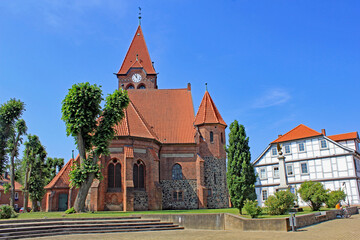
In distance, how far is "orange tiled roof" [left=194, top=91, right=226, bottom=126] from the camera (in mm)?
37125

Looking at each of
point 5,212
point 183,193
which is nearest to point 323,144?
point 183,193

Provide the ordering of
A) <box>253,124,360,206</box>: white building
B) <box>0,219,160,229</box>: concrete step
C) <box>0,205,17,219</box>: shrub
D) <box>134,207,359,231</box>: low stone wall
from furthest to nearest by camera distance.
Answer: <box>253,124,360,206</box>: white building → <box>0,205,17,219</box>: shrub → <box>134,207,359,231</box>: low stone wall → <box>0,219,160,229</box>: concrete step

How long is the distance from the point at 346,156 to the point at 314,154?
10.7 feet

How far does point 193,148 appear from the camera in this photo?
36000mm

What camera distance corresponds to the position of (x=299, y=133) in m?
37.3

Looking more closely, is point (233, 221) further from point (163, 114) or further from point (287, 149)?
point (163, 114)

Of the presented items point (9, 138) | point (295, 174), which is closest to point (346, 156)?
point (295, 174)

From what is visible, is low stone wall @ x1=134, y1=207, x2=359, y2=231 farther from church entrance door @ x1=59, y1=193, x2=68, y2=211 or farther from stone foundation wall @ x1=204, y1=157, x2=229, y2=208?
church entrance door @ x1=59, y1=193, x2=68, y2=211

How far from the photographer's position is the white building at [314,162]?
33.1 metres

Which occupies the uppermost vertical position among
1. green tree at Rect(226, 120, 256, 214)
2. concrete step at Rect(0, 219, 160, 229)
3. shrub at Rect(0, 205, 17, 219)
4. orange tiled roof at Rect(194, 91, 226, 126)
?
orange tiled roof at Rect(194, 91, 226, 126)

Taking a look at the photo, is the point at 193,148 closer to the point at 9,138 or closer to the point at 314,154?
the point at 314,154

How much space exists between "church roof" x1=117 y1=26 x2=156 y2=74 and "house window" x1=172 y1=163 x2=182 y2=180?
57.6 feet

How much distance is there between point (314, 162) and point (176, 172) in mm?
15510

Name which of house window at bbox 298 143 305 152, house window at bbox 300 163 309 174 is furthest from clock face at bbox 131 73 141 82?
house window at bbox 300 163 309 174
